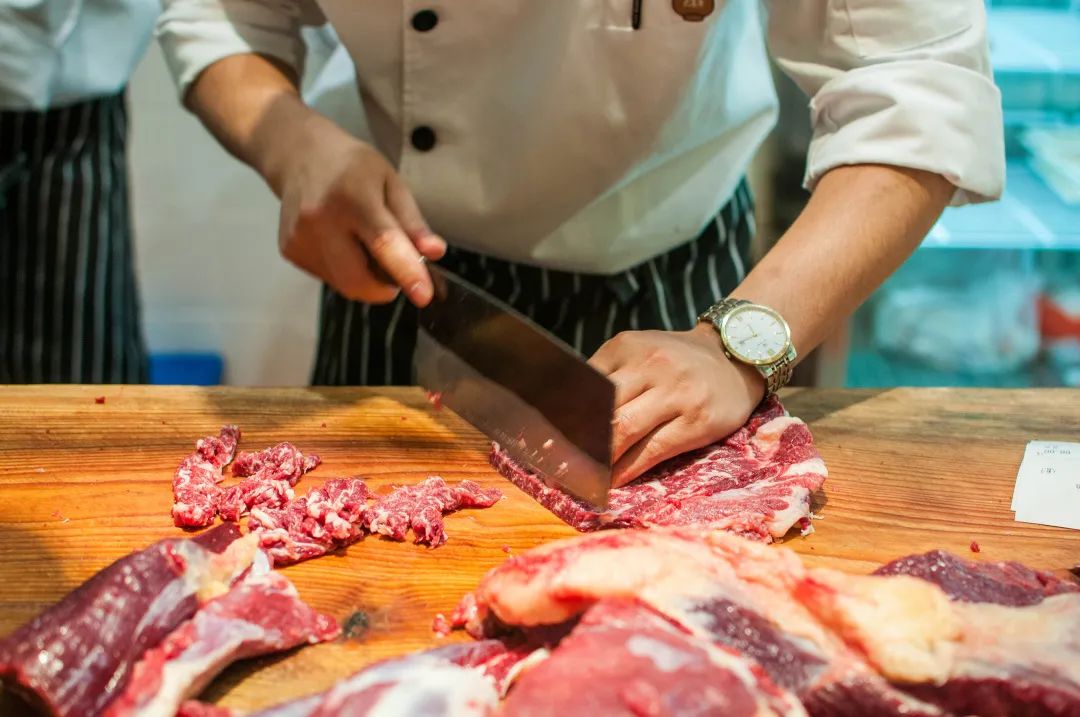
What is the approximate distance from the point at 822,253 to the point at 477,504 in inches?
34.6

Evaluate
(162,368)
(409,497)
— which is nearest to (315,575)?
Result: (409,497)

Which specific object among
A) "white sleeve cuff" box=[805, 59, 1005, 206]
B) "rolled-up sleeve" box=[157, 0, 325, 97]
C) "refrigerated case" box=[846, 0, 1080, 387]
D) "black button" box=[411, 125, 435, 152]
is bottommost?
"refrigerated case" box=[846, 0, 1080, 387]

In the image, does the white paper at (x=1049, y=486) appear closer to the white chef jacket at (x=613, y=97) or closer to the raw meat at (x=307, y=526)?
the white chef jacket at (x=613, y=97)

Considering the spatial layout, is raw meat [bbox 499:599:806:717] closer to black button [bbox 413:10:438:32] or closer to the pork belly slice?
the pork belly slice

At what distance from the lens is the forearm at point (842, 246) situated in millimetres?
2115

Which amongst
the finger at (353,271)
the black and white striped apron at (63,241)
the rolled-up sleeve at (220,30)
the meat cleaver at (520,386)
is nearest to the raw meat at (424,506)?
the meat cleaver at (520,386)

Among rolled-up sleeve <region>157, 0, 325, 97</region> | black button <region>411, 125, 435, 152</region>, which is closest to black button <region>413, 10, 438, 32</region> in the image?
black button <region>411, 125, 435, 152</region>

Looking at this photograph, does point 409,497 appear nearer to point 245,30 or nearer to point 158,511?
point 158,511

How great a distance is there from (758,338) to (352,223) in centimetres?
88

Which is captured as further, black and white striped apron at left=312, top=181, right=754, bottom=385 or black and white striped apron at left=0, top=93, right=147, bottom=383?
black and white striped apron at left=0, top=93, right=147, bottom=383

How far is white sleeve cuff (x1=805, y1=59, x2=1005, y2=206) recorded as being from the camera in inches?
82.0

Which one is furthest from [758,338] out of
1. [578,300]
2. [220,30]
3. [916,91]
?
[220,30]

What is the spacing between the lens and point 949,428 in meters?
2.32

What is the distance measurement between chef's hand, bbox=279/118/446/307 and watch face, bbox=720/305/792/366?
617mm
